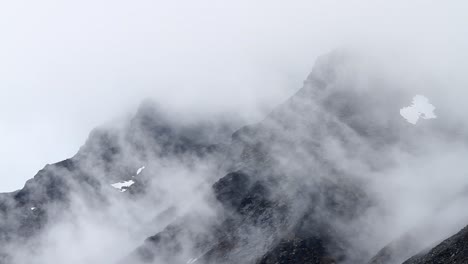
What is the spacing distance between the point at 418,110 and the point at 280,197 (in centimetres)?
4676

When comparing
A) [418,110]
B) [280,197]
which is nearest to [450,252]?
[280,197]

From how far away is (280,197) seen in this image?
134750mm

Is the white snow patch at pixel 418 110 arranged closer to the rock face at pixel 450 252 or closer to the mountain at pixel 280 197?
the mountain at pixel 280 197

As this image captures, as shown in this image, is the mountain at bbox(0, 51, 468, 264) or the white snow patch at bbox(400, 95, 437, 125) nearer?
the mountain at bbox(0, 51, 468, 264)

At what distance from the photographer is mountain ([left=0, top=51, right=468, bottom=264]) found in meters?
117

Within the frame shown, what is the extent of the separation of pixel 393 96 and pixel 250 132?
42685mm

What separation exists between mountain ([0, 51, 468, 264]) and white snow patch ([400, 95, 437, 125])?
0.75 metres

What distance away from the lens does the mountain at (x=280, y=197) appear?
4616 inches

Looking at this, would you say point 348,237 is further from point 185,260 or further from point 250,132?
point 250,132

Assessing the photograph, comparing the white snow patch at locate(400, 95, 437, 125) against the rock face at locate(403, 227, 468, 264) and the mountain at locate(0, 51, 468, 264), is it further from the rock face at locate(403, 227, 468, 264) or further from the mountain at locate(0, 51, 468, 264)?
the rock face at locate(403, 227, 468, 264)

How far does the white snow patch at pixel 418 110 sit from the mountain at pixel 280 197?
2.46 ft

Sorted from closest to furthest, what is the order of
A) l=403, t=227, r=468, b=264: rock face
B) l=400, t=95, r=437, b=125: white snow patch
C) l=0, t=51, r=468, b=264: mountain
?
l=403, t=227, r=468, b=264: rock face, l=0, t=51, r=468, b=264: mountain, l=400, t=95, r=437, b=125: white snow patch

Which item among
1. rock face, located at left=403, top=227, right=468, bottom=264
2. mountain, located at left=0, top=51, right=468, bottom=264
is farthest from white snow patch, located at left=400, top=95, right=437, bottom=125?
rock face, located at left=403, top=227, right=468, bottom=264

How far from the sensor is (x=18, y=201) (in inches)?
7446
